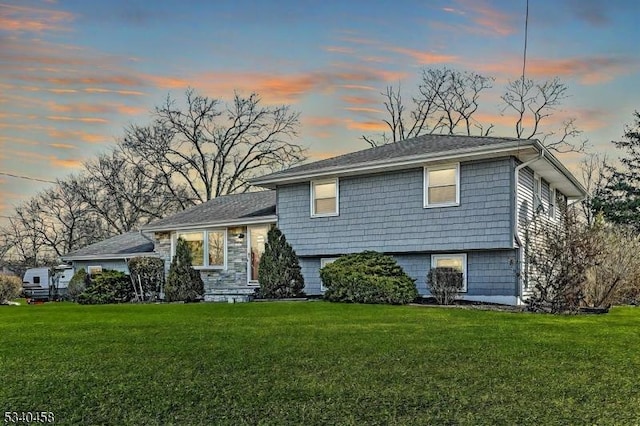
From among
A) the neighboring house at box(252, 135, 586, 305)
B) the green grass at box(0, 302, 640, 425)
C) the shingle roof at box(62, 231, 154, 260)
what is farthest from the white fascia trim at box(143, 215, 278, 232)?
the green grass at box(0, 302, 640, 425)

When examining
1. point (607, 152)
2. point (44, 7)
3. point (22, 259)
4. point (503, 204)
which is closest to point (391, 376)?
point (503, 204)

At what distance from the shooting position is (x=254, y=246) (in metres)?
20.6

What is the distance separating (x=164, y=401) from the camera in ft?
15.7

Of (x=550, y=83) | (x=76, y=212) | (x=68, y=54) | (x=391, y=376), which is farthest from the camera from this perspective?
(x=76, y=212)

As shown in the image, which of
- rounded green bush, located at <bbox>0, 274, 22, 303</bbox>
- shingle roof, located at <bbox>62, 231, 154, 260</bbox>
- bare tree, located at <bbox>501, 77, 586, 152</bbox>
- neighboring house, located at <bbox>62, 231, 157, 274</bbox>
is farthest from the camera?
bare tree, located at <bbox>501, 77, 586, 152</bbox>

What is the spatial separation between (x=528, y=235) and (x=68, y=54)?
44.0 ft

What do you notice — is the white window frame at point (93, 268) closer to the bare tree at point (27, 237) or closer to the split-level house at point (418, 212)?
the split-level house at point (418, 212)

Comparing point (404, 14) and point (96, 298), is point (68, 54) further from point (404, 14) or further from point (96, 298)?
point (404, 14)

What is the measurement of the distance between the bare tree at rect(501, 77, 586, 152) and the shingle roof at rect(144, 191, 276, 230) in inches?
567

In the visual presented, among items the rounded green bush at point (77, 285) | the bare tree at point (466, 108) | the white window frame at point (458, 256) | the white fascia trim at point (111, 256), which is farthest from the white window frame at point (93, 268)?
the white window frame at point (458, 256)

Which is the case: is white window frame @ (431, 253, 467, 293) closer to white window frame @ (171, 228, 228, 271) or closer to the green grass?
the green grass

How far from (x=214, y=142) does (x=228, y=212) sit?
51.8 ft

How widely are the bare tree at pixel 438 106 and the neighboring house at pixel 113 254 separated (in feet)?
44.6

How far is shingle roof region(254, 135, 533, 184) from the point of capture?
15.2 meters
